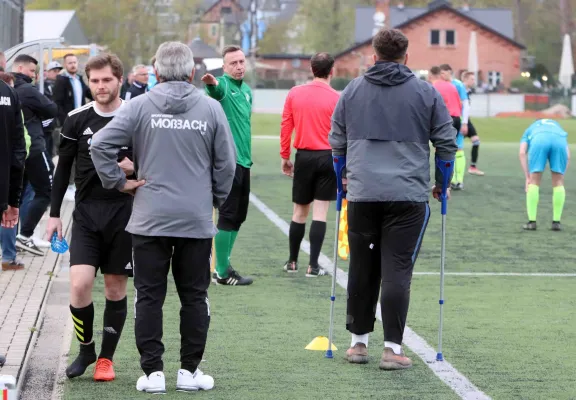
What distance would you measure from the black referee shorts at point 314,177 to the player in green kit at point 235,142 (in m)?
0.79

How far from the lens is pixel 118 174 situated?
628 cm

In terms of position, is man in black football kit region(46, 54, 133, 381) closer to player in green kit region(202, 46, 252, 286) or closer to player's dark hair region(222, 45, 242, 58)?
player in green kit region(202, 46, 252, 286)

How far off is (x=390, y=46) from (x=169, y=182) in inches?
66.3

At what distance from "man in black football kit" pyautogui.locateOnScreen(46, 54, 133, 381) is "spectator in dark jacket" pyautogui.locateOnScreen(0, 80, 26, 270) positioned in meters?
0.83

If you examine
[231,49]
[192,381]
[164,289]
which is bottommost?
[192,381]

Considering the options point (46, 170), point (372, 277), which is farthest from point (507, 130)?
point (372, 277)

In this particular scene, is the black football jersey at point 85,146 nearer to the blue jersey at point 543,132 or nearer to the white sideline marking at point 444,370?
the white sideline marking at point 444,370

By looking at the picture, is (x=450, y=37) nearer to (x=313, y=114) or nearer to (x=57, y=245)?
(x=313, y=114)

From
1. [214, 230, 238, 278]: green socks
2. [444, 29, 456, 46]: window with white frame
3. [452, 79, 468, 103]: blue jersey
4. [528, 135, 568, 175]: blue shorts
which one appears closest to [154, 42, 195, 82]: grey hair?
[214, 230, 238, 278]: green socks

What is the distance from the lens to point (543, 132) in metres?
15.0

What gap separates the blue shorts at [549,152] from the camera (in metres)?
14.8

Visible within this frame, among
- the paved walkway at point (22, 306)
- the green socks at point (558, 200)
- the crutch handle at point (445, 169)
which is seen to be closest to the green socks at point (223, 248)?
the paved walkway at point (22, 306)

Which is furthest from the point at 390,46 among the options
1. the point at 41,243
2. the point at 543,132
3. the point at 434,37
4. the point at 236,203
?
the point at 434,37

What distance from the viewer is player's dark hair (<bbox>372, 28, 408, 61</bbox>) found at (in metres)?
7.12
